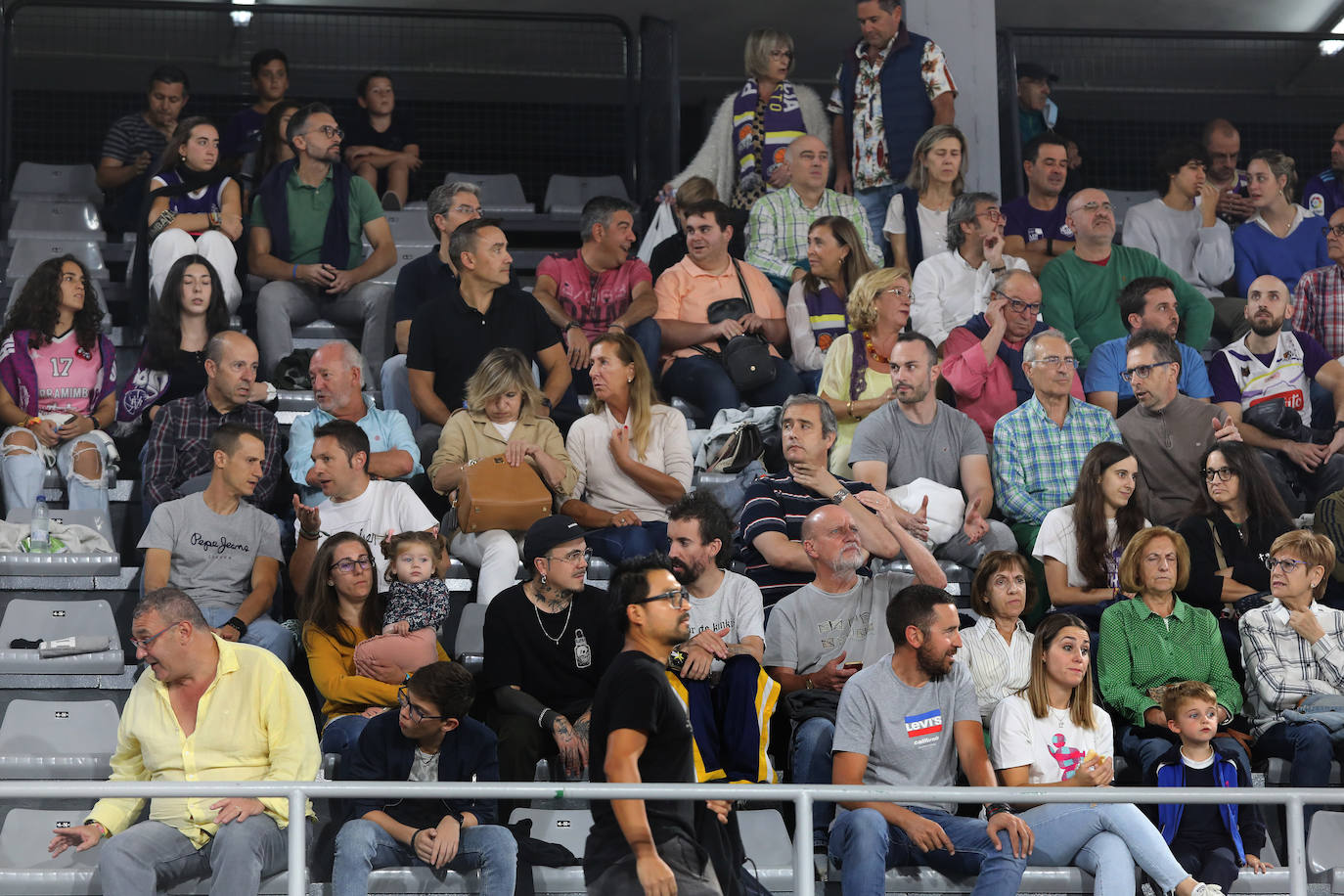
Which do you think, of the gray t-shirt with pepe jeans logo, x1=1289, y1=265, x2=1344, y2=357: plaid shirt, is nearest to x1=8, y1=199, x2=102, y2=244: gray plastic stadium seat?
the gray t-shirt with pepe jeans logo

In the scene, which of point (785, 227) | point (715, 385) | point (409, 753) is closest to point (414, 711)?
point (409, 753)

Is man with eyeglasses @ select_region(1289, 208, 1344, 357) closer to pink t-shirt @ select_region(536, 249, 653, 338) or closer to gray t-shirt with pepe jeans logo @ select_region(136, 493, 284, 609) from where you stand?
pink t-shirt @ select_region(536, 249, 653, 338)

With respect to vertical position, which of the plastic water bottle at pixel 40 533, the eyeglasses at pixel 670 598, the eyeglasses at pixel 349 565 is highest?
the plastic water bottle at pixel 40 533

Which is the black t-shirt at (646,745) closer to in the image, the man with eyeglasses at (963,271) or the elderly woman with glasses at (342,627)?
the elderly woman with glasses at (342,627)

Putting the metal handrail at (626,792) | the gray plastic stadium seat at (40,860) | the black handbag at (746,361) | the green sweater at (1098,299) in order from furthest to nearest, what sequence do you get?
the green sweater at (1098,299) < the black handbag at (746,361) < the gray plastic stadium seat at (40,860) < the metal handrail at (626,792)

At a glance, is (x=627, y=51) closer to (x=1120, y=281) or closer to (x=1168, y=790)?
(x=1120, y=281)

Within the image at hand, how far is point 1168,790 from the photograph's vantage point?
418 centimetres

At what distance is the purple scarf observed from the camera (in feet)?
27.9

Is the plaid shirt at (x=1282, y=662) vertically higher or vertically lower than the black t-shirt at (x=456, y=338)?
lower

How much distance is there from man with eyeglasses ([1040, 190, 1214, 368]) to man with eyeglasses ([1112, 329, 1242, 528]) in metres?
0.82

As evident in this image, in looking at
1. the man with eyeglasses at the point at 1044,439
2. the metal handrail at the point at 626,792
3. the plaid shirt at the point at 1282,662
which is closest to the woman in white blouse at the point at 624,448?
the man with eyeglasses at the point at 1044,439

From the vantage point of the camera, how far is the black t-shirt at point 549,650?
16.8 feet

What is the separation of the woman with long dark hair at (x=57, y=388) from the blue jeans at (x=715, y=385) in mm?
2137

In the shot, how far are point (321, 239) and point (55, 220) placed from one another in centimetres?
184
